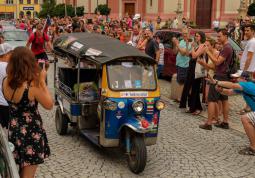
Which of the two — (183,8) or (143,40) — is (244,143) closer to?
(143,40)

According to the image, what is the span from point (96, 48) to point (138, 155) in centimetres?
189

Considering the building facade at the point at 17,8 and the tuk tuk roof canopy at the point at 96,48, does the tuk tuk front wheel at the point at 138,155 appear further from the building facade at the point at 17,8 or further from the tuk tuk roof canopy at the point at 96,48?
the building facade at the point at 17,8

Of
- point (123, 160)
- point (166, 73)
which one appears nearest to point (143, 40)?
point (166, 73)

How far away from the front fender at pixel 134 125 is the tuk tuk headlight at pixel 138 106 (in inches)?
5.7

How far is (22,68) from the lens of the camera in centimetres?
414

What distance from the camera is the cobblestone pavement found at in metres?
6.12

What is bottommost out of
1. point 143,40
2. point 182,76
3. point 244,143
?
point 244,143

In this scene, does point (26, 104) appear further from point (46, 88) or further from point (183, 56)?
point (183, 56)

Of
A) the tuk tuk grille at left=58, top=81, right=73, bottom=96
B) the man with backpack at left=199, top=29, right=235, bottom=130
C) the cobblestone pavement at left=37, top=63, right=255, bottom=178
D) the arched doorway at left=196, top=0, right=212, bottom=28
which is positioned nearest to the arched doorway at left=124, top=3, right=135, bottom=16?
the arched doorway at left=196, top=0, right=212, bottom=28

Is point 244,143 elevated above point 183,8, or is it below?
below

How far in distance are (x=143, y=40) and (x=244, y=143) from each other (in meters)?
5.60

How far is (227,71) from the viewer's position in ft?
27.9

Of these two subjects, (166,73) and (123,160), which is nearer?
(123,160)

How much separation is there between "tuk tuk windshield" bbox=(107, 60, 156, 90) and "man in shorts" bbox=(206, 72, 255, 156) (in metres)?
1.18
